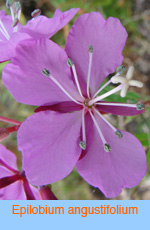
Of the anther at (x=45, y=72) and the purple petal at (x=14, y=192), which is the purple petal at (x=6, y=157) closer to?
the purple petal at (x=14, y=192)

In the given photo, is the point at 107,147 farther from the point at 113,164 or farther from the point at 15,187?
the point at 15,187

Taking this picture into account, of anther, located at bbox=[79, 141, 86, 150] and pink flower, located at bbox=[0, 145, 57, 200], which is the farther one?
pink flower, located at bbox=[0, 145, 57, 200]

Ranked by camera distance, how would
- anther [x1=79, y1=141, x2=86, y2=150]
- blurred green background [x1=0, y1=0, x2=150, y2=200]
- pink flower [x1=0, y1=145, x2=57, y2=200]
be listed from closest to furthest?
anther [x1=79, y1=141, x2=86, y2=150] → pink flower [x1=0, y1=145, x2=57, y2=200] → blurred green background [x1=0, y1=0, x2=150, y2=200]

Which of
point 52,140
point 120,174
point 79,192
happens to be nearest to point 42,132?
point 52,140

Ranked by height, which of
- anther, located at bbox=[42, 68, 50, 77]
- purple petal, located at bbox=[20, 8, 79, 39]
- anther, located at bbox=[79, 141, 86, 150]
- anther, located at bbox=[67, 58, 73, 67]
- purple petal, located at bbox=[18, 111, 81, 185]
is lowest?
anther, located at bbox=[79, 141, 86, 150]

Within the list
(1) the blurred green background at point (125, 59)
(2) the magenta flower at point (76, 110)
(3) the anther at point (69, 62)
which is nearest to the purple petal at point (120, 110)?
(2) the magenta flower at point (76, 110)

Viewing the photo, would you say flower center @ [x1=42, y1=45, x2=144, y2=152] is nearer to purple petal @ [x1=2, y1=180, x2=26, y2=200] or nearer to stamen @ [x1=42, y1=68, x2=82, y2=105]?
stamen @ [x1=42, y1=68, x2=82, y2=105]

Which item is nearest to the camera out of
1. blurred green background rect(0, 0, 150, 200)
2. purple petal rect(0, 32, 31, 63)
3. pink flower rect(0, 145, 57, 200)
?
purple petal rect(0, 32, 31, 63)

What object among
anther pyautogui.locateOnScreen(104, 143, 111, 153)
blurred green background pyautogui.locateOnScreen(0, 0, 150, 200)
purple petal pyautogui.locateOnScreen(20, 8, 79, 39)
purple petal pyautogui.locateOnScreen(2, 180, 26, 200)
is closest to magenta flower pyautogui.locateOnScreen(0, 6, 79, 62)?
purple petal pyautogui.locateOnScreen(20, 8, 79, 39)

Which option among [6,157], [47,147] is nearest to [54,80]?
[47,147]
